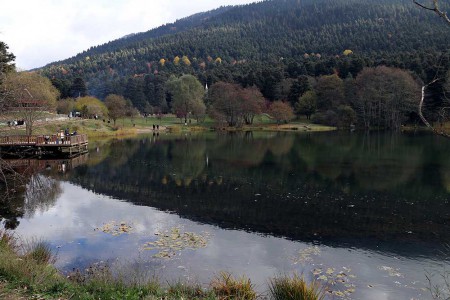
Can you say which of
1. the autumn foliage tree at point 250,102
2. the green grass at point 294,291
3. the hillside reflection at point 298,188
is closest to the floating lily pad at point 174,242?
the hillside reflection at point 298,188

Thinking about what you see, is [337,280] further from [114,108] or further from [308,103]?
[308,103]

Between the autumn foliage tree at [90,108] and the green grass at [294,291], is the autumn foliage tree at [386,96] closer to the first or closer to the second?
the autumn foliage tree at [90,108]

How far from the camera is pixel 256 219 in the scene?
68.6 feet

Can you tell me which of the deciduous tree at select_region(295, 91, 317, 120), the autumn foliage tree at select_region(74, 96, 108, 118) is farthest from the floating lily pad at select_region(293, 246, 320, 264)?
the deciduous tree at select_region(295, 91, 317, 120)

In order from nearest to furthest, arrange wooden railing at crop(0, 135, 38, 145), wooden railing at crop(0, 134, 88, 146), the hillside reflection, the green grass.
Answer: the green grass
the hillside reflection
wooden railing at crop(0, 135, 38, 145)
wooden railing at crop(0, 134, 88, 146)

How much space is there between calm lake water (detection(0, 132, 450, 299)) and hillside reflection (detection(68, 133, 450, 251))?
0.29 feet

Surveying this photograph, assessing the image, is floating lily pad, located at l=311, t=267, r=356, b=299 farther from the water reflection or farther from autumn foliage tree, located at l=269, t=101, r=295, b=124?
autumn foliage tree, located at l=269, t=101, r=295, b=124

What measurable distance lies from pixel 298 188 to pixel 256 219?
8.25 m

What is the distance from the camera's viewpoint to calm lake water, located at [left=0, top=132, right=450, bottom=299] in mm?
14367

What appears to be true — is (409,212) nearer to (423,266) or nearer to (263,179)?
(423,266)

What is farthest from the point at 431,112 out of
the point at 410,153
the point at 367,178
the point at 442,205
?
the point at 442,205

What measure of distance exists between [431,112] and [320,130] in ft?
77.0

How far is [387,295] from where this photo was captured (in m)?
12.3

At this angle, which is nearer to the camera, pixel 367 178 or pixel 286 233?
pixel 286 233
